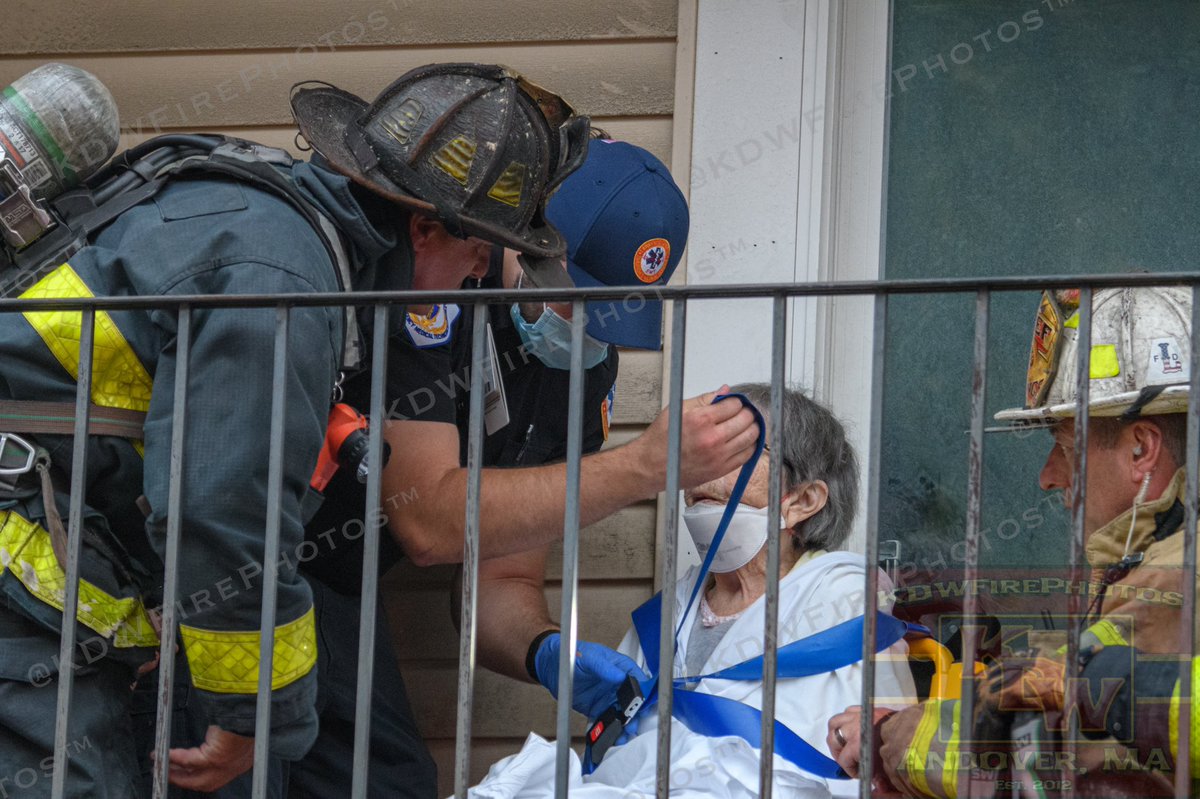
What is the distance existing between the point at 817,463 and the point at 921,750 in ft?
4.18

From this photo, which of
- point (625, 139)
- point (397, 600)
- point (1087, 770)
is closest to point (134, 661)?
point (397, 600)

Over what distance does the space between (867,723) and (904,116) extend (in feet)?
7.61

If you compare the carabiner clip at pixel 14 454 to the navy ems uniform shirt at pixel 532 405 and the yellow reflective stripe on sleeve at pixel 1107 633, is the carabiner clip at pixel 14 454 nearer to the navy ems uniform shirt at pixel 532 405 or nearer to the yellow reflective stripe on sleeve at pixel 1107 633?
the navy ems uniform shirt at pixel 532 405

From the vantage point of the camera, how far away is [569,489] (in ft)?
8.86

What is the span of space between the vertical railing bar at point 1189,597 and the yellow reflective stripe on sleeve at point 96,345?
72.8 inches

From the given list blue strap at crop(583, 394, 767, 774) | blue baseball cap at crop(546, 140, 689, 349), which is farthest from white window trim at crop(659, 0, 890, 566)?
blue strap at crop(583, 394, 767, 774)

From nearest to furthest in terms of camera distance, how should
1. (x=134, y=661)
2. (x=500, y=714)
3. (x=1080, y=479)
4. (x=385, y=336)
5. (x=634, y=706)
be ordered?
(x=1080, y=479)
(x=385, y=336)
(x=134, y=661)
(x=634, y=706)
(x=500, y=714)

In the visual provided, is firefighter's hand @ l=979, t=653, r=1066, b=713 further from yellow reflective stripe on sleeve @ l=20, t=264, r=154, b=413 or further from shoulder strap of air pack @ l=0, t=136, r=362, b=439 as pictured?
yellow reflective stripe on sleeve @ l=20, t=264, r=154, b=413

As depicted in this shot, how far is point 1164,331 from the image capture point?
3152 millimetres

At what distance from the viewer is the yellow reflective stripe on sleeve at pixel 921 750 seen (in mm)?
2734

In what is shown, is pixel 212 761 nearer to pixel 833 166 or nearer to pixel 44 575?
pixel 44 575

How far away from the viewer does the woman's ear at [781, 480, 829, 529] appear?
154 inches

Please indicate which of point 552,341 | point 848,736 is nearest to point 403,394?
point 552,341

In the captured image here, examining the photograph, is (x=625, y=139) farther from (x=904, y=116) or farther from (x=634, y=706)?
(x=634, y=706)
